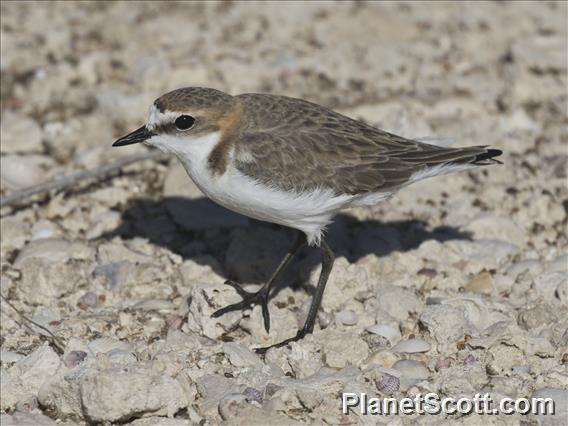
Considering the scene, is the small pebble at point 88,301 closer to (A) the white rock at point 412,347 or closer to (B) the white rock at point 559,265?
(A) the white rock at point 412,347

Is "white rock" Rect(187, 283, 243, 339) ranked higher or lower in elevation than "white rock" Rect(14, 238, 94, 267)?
lower

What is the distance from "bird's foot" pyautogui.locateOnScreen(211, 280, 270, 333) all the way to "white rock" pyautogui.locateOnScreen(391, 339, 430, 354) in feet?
2.67

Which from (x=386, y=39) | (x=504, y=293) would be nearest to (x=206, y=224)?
(x=504, y=293)

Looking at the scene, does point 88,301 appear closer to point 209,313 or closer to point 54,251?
point 54,251

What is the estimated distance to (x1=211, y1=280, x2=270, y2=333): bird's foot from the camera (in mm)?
5727

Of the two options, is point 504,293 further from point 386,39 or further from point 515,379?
point 386,39

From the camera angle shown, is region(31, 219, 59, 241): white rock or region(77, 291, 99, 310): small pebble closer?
region(77, 291, 99, 310): small pebble

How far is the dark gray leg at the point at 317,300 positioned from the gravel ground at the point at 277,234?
13 centimetres

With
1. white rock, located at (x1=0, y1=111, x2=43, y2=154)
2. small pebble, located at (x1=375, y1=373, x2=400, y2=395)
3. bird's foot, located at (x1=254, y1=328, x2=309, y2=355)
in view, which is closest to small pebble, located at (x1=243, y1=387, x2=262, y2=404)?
bird's foot, located at (x1=254, y1=328, x2=309, y2=355)

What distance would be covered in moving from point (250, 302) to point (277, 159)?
922 mm

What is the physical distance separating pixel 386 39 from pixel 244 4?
162 cm

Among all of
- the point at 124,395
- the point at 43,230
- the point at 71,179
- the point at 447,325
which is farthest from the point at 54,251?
the point at 447,325

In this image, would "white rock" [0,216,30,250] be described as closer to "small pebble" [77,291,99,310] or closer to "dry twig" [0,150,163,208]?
"dry twig" [0,150,163,208]

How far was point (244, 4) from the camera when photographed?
32.9 ft
